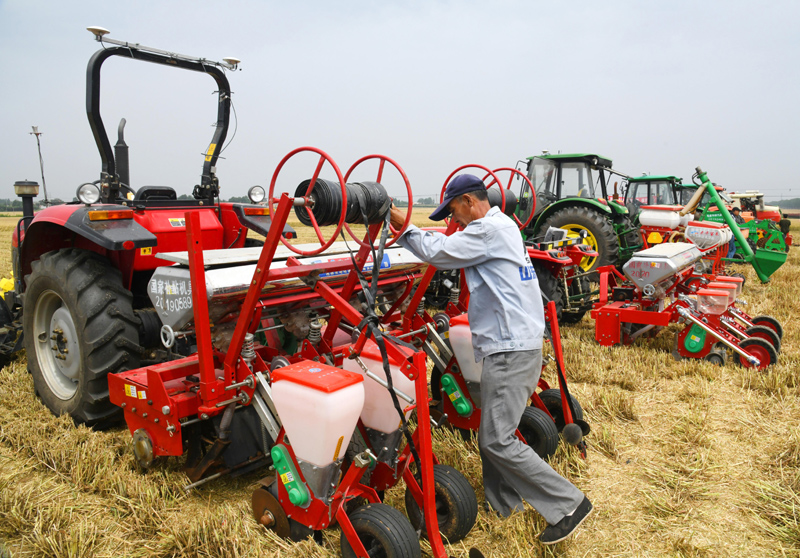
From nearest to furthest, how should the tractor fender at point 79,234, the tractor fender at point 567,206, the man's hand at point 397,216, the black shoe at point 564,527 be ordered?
the black shoe at point 564,527
the man's hand at point 397,216
the tractor fender at point 79,234
the tractor fender at point 567,206

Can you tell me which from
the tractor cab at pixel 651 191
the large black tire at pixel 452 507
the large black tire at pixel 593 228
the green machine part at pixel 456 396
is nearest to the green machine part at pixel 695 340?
the green machine part at pixel 456 396

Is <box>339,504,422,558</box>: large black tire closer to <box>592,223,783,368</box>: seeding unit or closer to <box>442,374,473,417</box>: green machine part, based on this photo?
<box>442,374,473,417</box>: green machine part

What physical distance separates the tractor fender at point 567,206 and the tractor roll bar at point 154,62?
5.62 meters

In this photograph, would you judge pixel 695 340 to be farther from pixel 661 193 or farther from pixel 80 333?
pixel 661 193

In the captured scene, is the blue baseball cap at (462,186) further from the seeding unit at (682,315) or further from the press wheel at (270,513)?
the seeding unit at (682,315)

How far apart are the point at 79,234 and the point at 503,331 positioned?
303cm

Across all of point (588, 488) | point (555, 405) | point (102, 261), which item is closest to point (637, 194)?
point (555, 405)

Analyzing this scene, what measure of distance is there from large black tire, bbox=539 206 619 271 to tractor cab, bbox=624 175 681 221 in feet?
16.8

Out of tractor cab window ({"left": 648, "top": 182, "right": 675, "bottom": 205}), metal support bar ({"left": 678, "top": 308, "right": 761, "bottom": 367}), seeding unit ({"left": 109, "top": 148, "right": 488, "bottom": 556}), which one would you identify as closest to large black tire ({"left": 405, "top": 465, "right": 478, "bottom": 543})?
seeding unit ({"left": 109, "top": 148, "right": 488, "bottom": 556})

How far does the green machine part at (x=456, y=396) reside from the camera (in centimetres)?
354

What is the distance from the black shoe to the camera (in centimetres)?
253

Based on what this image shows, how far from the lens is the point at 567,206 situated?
8.87 metres

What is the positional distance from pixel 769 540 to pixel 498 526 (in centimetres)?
127

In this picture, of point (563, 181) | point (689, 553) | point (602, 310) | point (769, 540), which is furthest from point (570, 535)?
point (563, 181)
